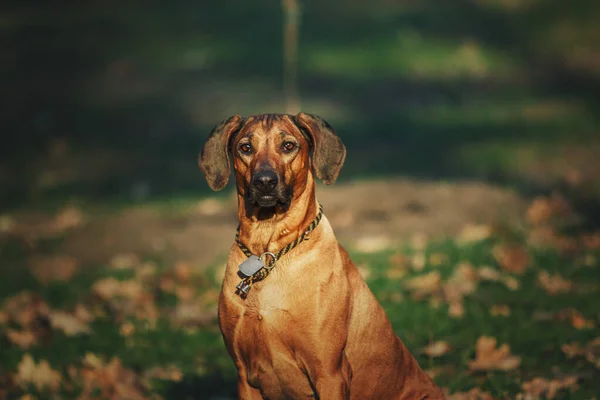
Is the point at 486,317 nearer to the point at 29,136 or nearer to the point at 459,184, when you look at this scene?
the point at 459,184

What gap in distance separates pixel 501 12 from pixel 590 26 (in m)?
2.31

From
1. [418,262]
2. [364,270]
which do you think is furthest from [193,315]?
[418,262]

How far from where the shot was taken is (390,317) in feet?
24.4

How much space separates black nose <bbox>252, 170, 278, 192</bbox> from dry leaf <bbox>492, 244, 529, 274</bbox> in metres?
4.57

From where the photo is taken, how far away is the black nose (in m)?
4.45

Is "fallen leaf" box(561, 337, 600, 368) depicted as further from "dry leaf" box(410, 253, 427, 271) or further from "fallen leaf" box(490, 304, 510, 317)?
"dry leaf" box(410, 253, 427, 271)

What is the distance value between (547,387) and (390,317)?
1817mm

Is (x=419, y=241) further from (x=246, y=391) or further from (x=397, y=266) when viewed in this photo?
(x=246, y=391)

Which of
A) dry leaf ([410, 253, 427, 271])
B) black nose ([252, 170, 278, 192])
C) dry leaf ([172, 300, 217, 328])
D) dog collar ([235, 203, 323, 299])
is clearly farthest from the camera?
dry leaf ([410, 253, 427, 271])

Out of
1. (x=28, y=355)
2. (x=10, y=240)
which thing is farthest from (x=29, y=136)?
(x=28, y=355)

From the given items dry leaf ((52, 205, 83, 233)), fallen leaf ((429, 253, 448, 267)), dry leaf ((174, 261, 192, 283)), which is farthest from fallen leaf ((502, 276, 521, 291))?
dry leaf ((52, 205, 83, 233))

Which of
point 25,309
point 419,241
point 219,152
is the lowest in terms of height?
point 25,309

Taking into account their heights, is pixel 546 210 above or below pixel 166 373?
above

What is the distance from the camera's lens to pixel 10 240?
1087cm
